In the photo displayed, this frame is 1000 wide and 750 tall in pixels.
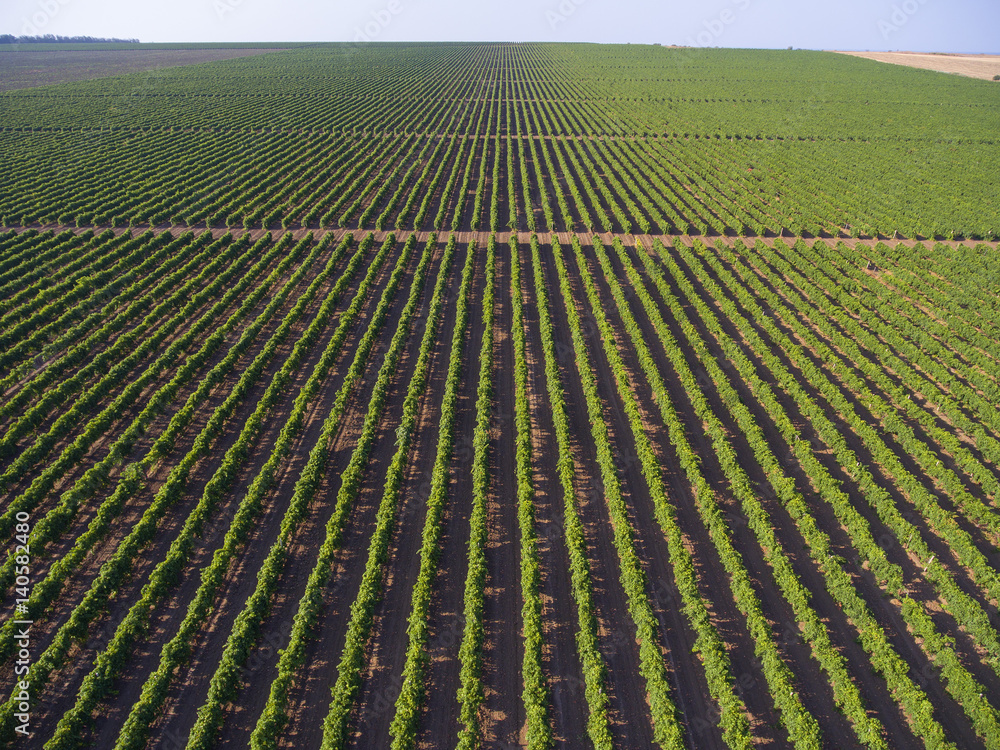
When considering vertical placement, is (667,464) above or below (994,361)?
below

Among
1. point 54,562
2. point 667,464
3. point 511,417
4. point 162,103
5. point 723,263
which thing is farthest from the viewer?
point 162,103

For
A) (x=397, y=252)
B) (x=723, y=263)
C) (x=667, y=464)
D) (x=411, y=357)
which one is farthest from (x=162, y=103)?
(x=667, y=464)

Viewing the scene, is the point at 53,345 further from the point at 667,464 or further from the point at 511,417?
the point at 667,464

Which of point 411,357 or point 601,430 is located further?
point 411,357

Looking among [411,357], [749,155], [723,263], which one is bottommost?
[411,357]

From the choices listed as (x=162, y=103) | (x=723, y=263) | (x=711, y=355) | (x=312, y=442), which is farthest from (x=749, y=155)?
(x=162, y=103)

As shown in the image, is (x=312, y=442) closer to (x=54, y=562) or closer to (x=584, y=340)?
(x=54, y=562)

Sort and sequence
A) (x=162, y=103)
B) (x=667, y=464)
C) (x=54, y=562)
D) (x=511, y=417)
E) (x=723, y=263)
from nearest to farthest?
(x=54, y=562) → (x=667, y=464) → (x=511, y=417) → (x=723, y=263) → (x=162, y=103)
